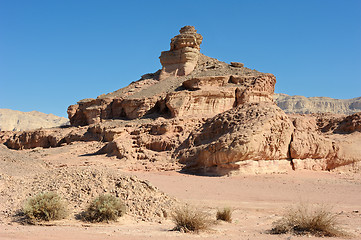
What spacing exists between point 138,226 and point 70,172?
9.77 ft

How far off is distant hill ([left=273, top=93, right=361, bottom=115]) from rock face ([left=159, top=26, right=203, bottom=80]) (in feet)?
214

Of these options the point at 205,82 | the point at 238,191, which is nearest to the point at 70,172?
the point at 238,191

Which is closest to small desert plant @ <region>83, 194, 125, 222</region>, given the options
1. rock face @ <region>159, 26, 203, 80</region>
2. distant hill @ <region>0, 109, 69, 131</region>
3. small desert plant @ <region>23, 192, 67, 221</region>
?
small desert plant @ <region>23, 192, 67, 221</region>

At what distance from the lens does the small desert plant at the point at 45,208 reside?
→ 7.43m

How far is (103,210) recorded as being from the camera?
7.61m

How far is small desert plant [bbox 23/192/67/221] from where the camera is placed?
24.4 feet

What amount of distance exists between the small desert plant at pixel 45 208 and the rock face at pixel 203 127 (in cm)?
1066

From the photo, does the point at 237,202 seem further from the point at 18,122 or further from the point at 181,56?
the point at 18,122

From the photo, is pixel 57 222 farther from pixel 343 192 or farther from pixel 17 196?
pixel 343 192

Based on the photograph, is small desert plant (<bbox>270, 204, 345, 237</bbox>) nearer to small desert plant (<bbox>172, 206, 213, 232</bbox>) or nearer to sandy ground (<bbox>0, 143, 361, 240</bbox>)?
sandy ground (<bbox>0, 143, 361, 240</bbox>)

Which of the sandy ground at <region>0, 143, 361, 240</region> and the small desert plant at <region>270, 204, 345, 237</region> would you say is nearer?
the sandy ground at <region>0, 143, 361, 240</region>

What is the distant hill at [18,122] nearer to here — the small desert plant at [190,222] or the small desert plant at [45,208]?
the small desert plant at [45,208]

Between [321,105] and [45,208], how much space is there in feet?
352

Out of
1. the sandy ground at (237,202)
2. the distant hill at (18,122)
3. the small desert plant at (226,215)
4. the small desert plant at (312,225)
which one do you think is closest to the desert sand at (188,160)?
the sandy ground at (237,202)
